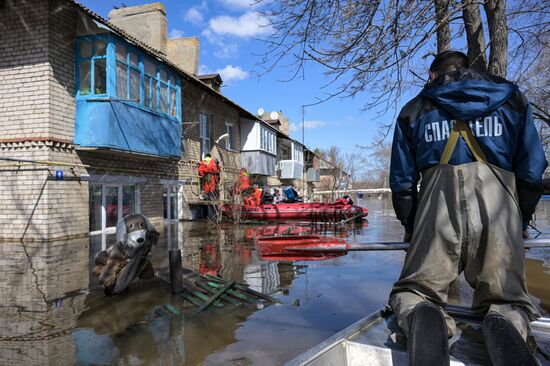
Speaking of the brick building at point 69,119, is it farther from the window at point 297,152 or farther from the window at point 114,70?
the window at point 297,152

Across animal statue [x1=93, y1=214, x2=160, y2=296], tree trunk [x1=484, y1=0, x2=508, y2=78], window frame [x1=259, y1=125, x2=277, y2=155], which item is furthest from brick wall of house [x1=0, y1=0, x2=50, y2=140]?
window frame [x1=259, y1=125, x2=277, y2=155]

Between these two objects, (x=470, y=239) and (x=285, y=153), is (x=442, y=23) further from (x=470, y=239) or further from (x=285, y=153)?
(x=285, y=153)

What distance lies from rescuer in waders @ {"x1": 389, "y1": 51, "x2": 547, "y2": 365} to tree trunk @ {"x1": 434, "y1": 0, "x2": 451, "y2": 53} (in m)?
2.82

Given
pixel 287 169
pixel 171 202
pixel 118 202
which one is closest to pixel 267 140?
pixel 287 169

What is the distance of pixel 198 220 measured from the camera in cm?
1691

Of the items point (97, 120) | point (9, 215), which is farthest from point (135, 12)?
point (9, 215)

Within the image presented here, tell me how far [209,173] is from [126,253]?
11.9 m

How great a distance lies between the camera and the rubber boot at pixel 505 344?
161 cm

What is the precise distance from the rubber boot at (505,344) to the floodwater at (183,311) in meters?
1.94

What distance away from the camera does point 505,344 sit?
170cm

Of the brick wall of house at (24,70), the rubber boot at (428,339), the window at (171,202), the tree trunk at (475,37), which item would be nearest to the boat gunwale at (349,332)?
the rubber boot at (428,339)

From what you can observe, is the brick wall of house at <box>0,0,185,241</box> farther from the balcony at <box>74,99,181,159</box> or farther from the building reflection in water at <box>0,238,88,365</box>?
the building reflection in water at <box>0,238,88,365</box>

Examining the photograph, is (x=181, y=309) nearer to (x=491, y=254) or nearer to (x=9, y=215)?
(x=491, y=254)

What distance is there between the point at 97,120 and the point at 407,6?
844 cm
